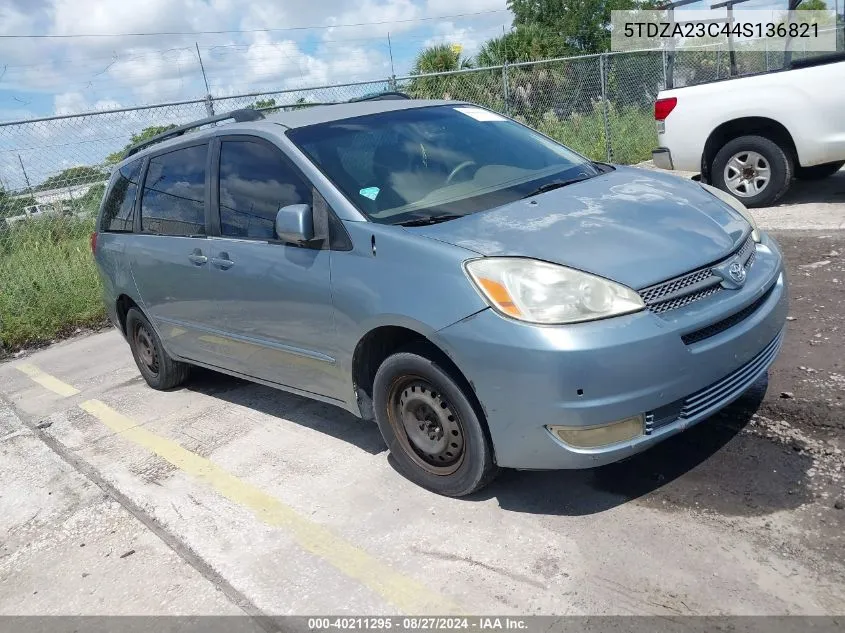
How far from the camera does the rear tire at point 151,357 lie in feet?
18.1

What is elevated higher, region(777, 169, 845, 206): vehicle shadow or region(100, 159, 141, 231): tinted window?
region(100, 159, 141, 231): tinted window

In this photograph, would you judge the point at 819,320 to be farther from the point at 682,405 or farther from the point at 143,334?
the point at 143,334

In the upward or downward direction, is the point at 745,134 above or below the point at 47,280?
above

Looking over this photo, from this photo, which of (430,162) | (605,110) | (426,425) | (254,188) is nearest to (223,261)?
(254,188)

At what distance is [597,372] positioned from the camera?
2756 mm

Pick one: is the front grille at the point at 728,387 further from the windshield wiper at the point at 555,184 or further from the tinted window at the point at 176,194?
the tinted window at the point at 176,194

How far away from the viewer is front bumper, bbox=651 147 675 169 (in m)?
8.37

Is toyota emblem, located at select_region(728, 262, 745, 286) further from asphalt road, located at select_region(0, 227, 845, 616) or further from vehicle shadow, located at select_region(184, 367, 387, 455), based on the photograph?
vehicle shadow, located at select_region(184, 367, 387, 455)

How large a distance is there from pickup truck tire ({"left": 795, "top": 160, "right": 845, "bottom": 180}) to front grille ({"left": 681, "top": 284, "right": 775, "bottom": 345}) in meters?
6.09

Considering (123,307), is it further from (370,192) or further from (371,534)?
(371,534)

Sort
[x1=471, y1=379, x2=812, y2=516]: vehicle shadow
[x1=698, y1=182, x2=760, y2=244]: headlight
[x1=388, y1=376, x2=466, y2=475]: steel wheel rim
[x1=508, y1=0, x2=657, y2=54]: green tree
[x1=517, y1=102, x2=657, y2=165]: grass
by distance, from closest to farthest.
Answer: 1. [x1=471, y1=379, x2=812, y2=516]: vehicle shadow
2. [x1=388, y1=376, x2=466, y2=475]: steel wheel rim
3. [x1=698, y1=182, x2=760, y2=244]: headlight
4. [x1=517, y1=102, x2=657, y2=165]: grass
5. [x1=508, y1=0, x2=657, y2=54]: green tree

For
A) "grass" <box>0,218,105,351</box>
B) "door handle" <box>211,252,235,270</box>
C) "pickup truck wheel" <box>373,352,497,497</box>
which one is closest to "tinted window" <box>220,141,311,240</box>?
"door handle" <box>211,252,235,270</box>

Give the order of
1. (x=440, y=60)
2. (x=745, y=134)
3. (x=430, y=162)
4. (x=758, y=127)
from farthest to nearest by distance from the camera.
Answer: (x=440, y=60) → (x=745, y=134) → (x=758, y=127) → (x=430, y=162)

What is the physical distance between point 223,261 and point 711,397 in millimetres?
2682
